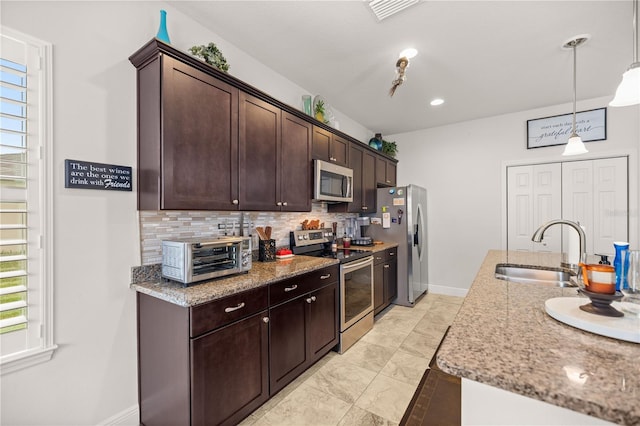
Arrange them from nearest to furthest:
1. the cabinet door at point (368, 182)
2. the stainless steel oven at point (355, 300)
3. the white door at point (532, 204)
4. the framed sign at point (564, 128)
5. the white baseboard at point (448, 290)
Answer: the stainless steel oven at point (355, 300) < the framed sign at point (564, 128) < the white door at point (532, 204) < the cabinet door at point (368, 182) < the white baseboard at point (448, 290)

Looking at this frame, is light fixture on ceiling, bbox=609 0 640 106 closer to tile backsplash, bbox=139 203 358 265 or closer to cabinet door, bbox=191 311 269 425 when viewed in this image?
cabinet door, bbox=191 311 269 425

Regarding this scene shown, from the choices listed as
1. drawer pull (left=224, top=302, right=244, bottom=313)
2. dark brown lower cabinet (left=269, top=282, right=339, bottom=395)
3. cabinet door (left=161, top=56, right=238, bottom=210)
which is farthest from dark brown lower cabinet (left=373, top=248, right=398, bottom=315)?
cabinet door (left=161, top=56, right=238, bottom=210)

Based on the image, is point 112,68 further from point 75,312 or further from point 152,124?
point 75,312

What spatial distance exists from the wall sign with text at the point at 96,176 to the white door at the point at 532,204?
453 centimetres

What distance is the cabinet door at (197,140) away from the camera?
5.21 ft

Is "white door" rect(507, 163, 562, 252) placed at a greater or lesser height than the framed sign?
lesser

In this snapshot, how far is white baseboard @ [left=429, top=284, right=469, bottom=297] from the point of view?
4.25 metres

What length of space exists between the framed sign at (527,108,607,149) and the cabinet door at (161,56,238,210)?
4008mm

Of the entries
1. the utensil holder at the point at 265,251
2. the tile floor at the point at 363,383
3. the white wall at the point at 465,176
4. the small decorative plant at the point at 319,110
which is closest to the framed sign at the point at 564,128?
the white wall at the point at 465,176

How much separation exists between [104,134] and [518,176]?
15.3 ft

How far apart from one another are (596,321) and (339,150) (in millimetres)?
2705

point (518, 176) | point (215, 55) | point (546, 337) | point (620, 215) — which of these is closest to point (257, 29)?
point (215, 55)

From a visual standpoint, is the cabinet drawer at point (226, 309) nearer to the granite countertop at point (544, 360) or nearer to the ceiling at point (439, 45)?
the granite countertop at point (544, 360)

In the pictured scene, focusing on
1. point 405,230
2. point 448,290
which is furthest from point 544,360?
point 448,290
